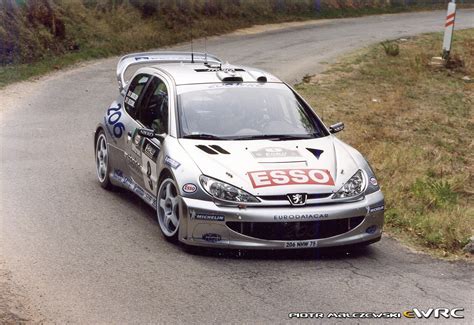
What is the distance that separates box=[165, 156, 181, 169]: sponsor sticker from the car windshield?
36cm

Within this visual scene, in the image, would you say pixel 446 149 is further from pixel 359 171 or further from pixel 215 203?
pixel 215 203

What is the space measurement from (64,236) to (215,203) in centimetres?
164

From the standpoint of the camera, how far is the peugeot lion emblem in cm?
741

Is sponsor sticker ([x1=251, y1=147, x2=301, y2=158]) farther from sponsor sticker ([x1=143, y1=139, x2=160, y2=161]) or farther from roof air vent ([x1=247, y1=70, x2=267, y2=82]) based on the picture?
roof air vent ([x1=247, y1=70, x2=267, y2=82])

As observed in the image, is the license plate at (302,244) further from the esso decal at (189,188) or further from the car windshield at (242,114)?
the car windshield at (242,114)

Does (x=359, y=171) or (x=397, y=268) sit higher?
(x=359, y=171)

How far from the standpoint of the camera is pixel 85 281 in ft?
22.4

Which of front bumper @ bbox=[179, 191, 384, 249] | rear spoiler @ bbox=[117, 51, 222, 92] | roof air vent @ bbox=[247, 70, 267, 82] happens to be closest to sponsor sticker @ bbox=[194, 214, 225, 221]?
front bumper @ bbox=[179, 191, 384, 249]

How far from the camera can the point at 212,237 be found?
7449mm

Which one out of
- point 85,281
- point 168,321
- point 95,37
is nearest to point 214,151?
point 85,281

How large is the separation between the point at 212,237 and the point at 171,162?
938mm

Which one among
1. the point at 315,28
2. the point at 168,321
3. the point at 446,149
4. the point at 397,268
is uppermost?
the point at 168,321

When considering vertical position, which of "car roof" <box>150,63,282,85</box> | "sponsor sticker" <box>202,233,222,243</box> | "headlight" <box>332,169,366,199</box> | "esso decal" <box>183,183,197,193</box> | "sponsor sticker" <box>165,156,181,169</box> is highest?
"car roof" <box>150,63,282,85</box>

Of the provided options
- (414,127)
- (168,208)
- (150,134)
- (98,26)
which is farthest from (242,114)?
(98,26)
